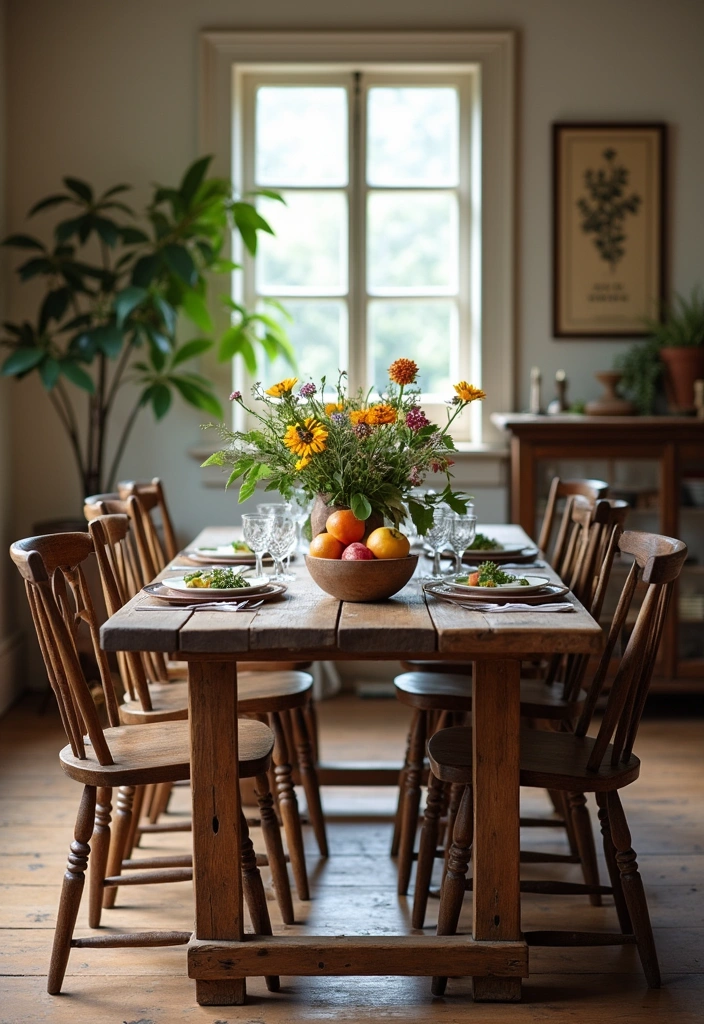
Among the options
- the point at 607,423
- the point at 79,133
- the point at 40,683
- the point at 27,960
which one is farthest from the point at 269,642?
the point at 79,133

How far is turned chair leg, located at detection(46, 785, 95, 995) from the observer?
2275mm

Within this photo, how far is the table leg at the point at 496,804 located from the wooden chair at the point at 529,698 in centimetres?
31

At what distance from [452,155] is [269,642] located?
10.7 ft

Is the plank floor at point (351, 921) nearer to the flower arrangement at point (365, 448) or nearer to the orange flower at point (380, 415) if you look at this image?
the flower arrangement at point (365, 448)

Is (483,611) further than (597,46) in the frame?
No

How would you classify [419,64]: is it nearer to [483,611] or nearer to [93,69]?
[93,69]

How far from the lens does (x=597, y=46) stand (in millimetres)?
4562

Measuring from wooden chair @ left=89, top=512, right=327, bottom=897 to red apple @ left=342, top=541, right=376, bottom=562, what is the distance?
1.88 feet

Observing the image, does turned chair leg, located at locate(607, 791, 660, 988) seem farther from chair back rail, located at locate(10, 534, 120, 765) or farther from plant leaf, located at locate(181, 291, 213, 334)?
plant leaf, located at locate(181, 291, 213, 334)

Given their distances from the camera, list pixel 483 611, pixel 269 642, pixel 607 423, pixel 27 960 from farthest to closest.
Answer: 1. pixel 607 423
2. pixel 27 960
3. pixel 483 611
4. pixel 269 642

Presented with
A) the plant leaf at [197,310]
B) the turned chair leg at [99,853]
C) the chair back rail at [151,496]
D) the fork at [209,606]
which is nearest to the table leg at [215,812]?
the fork at [209,606]

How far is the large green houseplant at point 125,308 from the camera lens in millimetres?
4098

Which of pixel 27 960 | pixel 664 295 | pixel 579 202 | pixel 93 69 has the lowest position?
pixel 27 960

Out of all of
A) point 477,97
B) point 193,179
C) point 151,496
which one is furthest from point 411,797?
point 477,97
